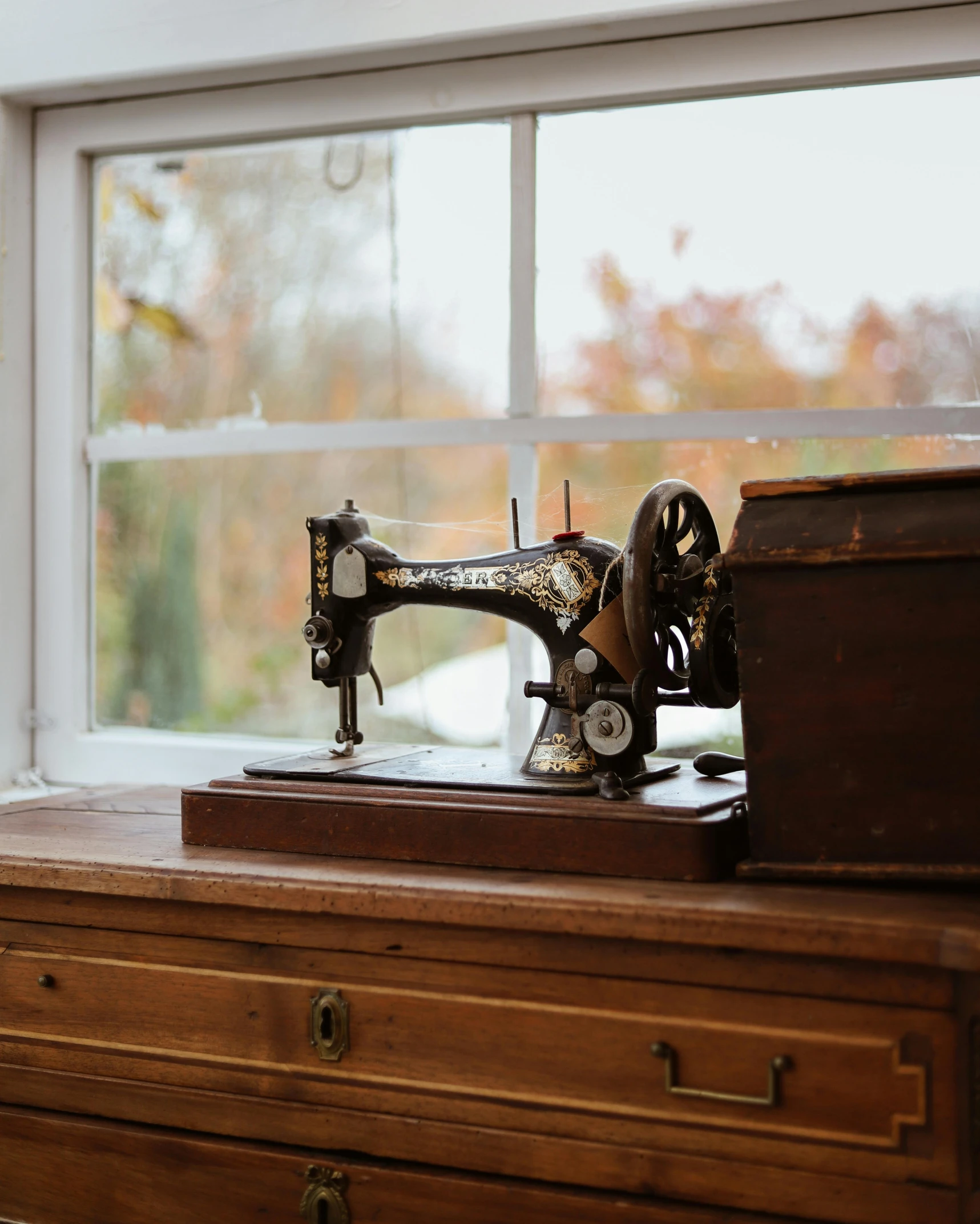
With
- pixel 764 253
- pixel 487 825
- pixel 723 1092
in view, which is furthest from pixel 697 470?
pixel 723 1092

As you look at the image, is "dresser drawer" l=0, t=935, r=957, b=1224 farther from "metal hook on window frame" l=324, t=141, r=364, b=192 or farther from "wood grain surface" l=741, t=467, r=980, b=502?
"metal hook on window frame" l=324, t=141, r=364, b=192

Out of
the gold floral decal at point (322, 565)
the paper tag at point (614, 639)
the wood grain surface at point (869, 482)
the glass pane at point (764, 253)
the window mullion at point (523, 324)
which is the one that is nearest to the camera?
the wood grain surface at point (869, 482)

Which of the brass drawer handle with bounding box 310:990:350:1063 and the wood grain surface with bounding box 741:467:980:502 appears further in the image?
the brass drawer handle with bounding box 310:990:350:1063

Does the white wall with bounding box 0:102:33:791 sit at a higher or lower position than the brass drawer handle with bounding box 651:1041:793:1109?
higher

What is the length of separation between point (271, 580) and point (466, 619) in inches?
14.8

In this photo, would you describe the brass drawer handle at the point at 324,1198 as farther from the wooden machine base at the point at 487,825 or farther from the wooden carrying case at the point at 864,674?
the wooden carrying case at the point at 864,674

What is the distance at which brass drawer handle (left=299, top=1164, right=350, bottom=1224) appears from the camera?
137cm

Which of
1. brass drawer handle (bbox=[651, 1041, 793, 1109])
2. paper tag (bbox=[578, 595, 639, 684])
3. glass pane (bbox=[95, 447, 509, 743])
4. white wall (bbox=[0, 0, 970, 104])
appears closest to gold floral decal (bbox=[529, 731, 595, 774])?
paper tag (bbox=[578, 595, 639, 684])

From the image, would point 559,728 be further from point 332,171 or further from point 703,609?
point 332,171

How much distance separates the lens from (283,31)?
204 cm

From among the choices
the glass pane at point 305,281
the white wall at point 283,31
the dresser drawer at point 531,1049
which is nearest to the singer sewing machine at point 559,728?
the dresser drawer at point 531,1049

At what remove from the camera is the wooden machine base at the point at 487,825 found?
4.40ft

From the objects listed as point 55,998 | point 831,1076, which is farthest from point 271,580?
point 831,1076

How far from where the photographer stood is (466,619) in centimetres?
215
